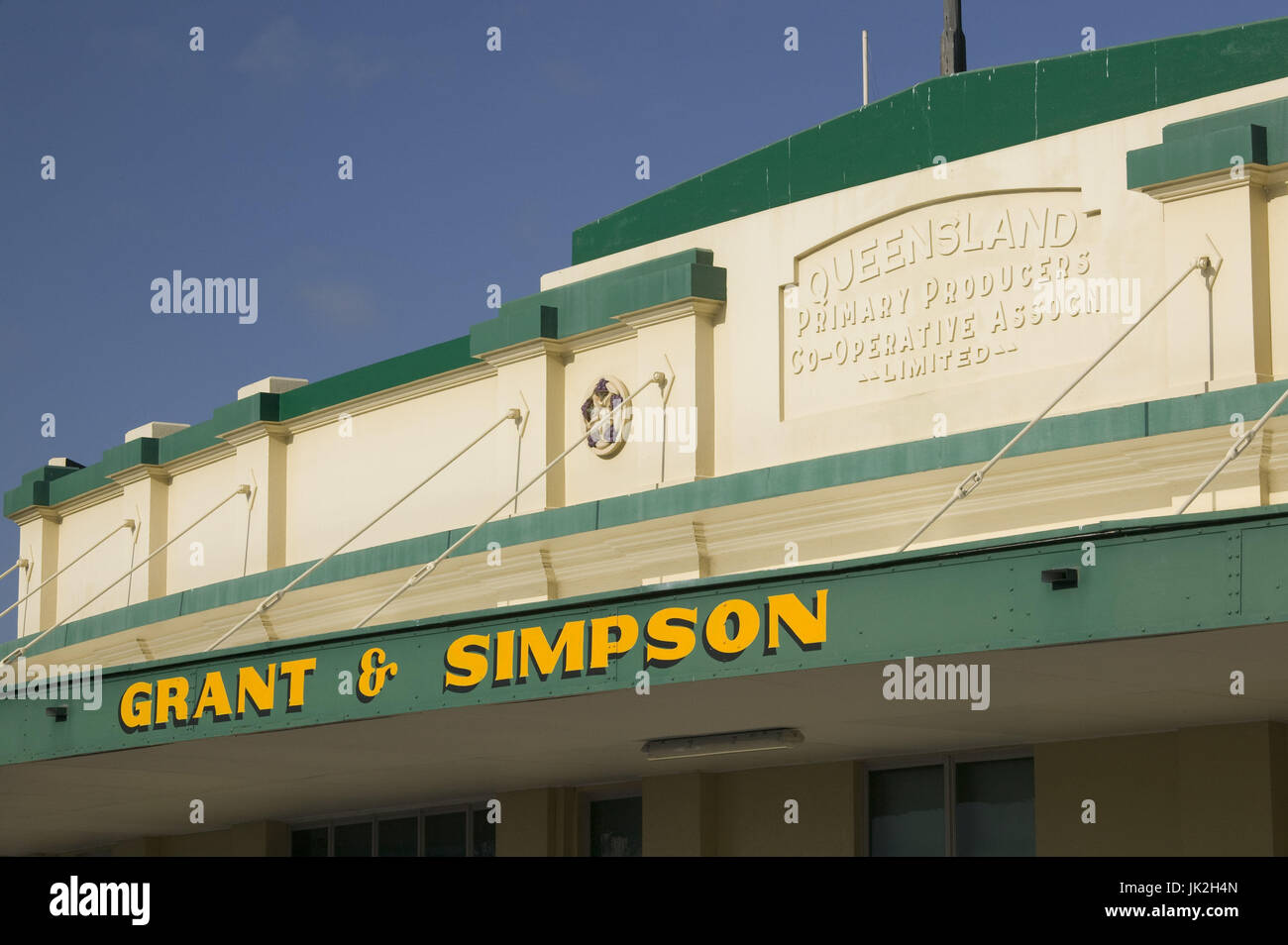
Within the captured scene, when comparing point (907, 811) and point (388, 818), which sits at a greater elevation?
point (907, 811)

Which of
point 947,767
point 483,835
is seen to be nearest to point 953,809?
point 947,767

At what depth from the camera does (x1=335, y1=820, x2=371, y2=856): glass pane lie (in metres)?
23.3

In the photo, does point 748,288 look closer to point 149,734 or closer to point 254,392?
point 149,734

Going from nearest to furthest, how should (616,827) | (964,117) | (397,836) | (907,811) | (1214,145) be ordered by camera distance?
(1214,145) < (907,811) < (964,117) < (616,827) < (397,836)

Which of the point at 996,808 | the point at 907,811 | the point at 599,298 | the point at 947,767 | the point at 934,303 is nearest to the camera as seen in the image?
the point at 996,808

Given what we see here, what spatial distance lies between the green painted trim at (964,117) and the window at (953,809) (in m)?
5.86

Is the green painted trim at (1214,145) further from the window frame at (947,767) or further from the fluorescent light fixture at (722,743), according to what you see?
the fluorescent light fixture at (722,743)

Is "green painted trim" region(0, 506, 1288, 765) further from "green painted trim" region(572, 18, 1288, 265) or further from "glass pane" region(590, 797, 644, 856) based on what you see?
"green painted trim" region(572, 18, 1288, 265)

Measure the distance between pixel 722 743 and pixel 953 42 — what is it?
11180 millimetres

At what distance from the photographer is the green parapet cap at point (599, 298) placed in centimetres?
2014

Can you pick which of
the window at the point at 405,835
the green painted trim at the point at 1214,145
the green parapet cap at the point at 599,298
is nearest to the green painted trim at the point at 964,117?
the green painted trim at the point at 1214,145

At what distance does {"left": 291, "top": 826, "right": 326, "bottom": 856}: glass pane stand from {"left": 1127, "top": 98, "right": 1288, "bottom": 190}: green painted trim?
520 inches

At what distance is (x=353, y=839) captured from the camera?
23484 mm

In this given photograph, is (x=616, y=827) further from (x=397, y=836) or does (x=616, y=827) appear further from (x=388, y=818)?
(x=388, y=818)
